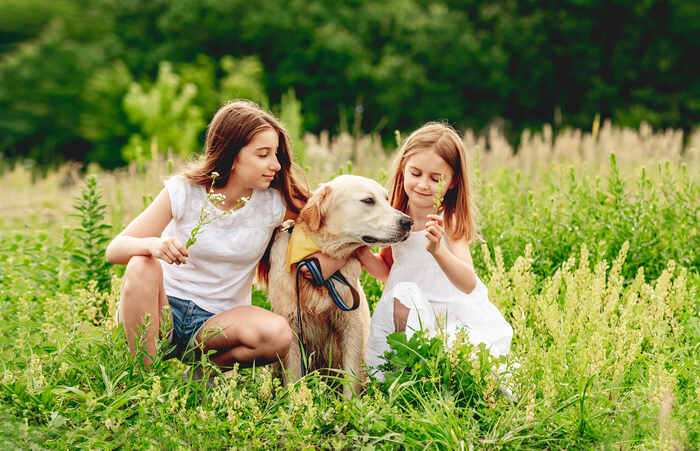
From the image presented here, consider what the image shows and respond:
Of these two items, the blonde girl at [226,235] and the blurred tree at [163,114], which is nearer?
the blonde girl at [226,235]

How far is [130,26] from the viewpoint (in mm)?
27141

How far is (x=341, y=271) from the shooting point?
10.1ft

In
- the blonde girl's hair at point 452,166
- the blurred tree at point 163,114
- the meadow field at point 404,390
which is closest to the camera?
the meadow field at point 404,390

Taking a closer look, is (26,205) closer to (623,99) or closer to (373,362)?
(373,362)

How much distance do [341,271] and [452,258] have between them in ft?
1.93

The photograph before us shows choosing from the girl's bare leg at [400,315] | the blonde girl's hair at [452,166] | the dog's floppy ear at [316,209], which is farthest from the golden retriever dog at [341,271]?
the blonde girl's hair at [452,166]

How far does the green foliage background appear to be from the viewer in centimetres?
2284

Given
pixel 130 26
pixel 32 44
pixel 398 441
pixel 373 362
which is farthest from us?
pixel 130 26

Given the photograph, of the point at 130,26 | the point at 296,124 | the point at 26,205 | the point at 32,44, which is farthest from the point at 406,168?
the point at 130,26

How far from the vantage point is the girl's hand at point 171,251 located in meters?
2.59

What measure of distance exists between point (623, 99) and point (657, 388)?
81.1ft

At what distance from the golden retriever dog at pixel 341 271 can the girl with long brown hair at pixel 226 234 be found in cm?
13

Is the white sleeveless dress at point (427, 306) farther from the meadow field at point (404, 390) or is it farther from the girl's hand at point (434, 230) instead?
the girl's hand at point (434, 230)

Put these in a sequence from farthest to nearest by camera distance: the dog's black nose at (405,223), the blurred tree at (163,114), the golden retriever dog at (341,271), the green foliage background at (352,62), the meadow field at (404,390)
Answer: the green foliage background at (352,62)
the blurred tree at (163,114)
the golden retriever dog at (341,271)
the dog's black nose at (405,223)
the meadow field at (404,390)
